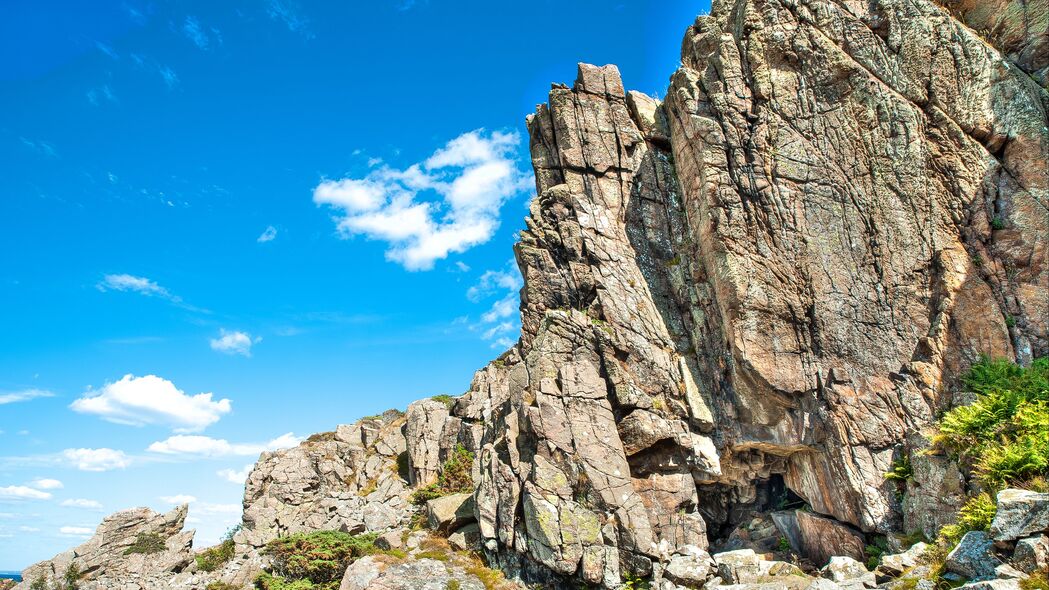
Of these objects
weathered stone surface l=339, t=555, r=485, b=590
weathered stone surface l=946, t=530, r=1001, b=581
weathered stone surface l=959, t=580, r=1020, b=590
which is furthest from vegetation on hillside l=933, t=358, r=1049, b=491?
weathered stone surface l=339, t=555, r=485, b=590

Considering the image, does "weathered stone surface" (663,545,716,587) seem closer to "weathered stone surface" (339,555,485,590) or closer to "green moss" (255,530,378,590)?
Result: "weathered stone surface" (339,555,485,590)

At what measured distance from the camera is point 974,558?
17.6 metres

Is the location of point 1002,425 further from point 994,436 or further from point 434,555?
point 434,555

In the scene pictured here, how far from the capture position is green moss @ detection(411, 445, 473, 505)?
42156 mm

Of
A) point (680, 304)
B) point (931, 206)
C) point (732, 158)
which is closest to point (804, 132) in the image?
point (732, 158)

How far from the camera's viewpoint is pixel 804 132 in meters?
33.8

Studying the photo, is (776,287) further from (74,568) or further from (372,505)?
(74,568)

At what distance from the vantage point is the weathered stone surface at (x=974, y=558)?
17016 mm

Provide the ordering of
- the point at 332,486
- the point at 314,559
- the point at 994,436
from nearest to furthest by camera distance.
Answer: the point at 994,436 → the point at 314,559 → the point at 332,486

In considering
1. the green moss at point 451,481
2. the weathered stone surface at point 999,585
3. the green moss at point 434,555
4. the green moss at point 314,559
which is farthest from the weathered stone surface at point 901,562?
the green moss at point 314,559

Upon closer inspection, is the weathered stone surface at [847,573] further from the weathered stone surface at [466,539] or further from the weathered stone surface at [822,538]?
the weathered stone surface at [466,539]

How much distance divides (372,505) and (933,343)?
3721 cm

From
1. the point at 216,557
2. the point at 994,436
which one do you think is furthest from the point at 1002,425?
the point at 216,557

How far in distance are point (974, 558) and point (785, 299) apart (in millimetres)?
16399
